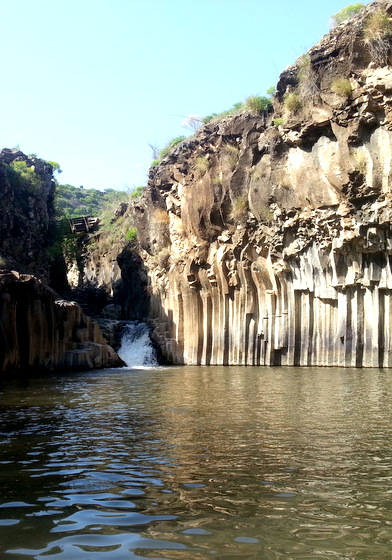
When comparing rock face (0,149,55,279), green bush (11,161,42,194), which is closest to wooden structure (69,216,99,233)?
rock face (0,149,55,279)

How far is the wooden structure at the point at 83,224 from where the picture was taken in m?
A: 53.5

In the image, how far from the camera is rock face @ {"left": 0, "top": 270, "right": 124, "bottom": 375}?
24.5 m

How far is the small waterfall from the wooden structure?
18764mm

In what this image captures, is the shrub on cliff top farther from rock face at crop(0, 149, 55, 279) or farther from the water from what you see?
rock face at crop(0, 149, 55, 279)

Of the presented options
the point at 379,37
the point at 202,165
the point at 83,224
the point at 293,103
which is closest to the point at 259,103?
the point at 293,103

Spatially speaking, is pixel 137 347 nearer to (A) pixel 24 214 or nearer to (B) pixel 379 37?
(A) pixel 24 214

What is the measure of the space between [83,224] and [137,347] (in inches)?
844

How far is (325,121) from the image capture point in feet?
87.8

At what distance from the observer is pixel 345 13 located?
27703mm

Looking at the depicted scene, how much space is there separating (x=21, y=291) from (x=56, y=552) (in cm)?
2232

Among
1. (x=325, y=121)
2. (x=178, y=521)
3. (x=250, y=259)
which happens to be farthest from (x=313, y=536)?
(x=250, y=259)

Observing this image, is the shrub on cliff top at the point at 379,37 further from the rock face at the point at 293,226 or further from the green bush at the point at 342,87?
the green bush at the point at 342,87

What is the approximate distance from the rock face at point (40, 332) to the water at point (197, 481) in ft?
41.6

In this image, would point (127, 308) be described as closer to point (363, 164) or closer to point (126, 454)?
point (363, 164)
